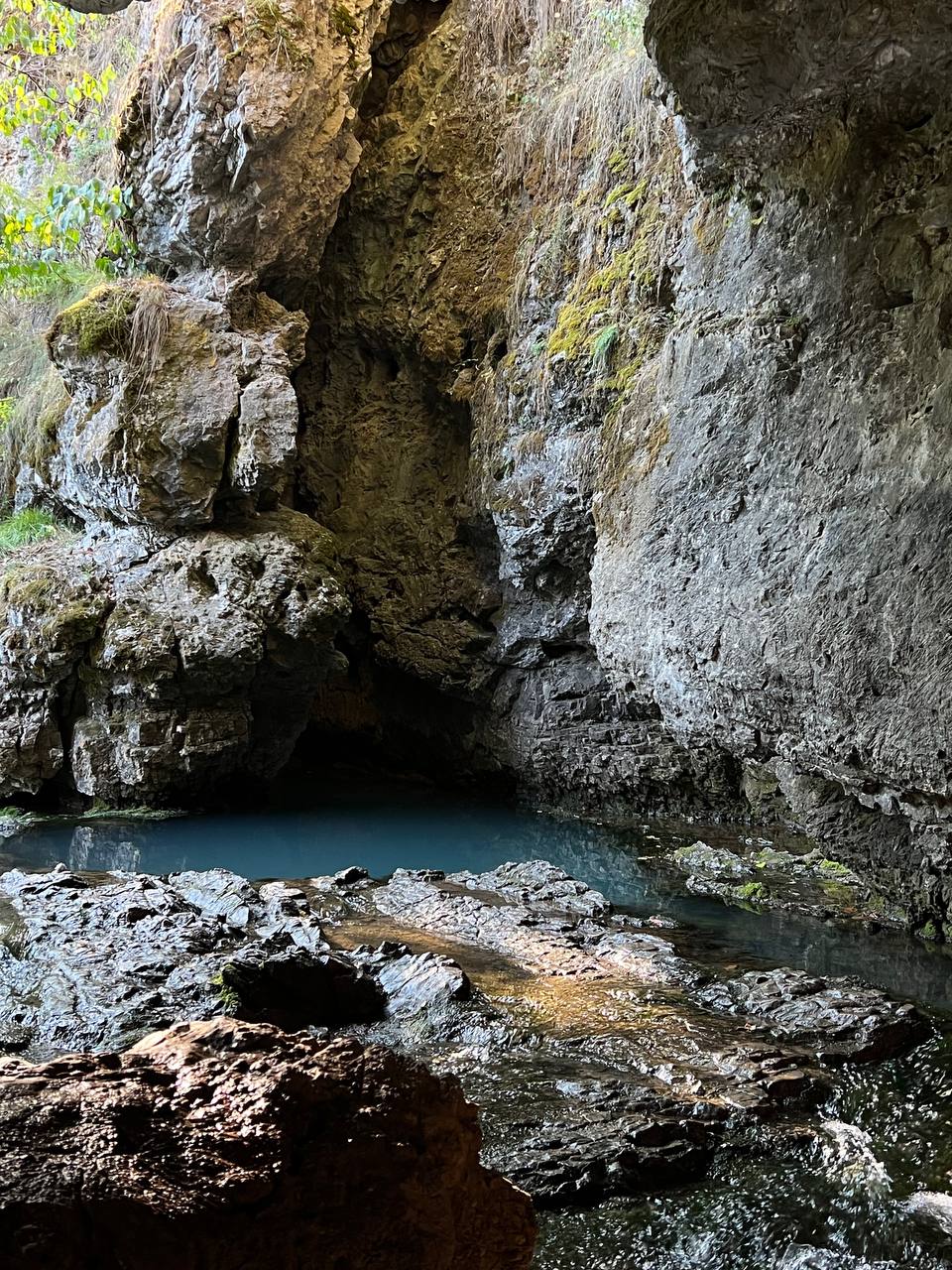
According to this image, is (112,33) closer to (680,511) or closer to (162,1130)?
(680,511)

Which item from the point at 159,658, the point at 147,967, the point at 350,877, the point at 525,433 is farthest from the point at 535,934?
the point at 525,433

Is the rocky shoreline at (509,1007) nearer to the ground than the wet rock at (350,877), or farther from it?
farther from it

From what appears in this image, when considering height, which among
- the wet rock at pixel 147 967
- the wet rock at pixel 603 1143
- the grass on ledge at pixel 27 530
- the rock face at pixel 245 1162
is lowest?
the wet rock at pixel 147 967

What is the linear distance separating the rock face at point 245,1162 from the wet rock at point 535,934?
3.68 metres

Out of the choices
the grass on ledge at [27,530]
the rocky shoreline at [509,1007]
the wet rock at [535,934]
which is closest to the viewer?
the rocky shoreline at [509,1007]

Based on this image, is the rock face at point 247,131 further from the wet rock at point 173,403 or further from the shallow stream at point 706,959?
the shallow stream at point 706,959

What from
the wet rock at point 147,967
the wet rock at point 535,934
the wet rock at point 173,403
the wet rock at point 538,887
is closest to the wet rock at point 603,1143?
the wet rock at point 147,967

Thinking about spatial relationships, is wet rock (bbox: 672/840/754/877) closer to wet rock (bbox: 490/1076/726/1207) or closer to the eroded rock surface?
the eroded rock surface

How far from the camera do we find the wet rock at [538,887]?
763 centimetres

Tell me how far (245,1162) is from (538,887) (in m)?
6.15

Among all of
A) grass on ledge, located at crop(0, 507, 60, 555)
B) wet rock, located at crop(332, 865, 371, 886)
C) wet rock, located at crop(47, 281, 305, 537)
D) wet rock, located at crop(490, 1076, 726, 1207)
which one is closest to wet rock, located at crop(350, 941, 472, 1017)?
wet rock, located at crop(490, 1076, 726, 1207)

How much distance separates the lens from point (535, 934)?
6.83 meters

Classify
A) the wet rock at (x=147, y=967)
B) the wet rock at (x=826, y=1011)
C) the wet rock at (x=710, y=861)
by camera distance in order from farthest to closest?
the wet rock at (x=710, y=861), the wet rock at (x=826, y=1011), the wet rock at (x=147, y=967)

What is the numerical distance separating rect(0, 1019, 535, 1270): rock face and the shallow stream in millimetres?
1012
